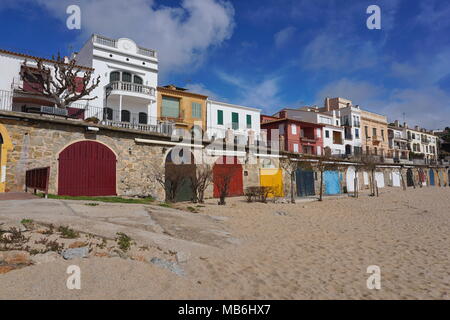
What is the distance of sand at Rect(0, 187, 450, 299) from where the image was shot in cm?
398

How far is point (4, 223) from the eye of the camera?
19.3 ft

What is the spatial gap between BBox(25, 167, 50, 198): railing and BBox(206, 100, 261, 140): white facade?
19552 millimetres

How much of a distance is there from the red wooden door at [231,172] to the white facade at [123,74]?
951 cm

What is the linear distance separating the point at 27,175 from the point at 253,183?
50.4 ft

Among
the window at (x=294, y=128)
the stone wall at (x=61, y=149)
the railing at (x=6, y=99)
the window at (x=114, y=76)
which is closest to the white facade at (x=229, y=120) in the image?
the window at (x=294, y=128)

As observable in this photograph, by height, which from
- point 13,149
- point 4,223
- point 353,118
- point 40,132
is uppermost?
point 353,118

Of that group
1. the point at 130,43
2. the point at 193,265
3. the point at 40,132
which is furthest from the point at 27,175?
the point at 130,43

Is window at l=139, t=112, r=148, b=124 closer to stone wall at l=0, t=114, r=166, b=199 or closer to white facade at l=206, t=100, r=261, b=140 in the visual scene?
white facade at l=206, t=100, r=261, b=140

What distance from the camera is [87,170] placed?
47.3 feet

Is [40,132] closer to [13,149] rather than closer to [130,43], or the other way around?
[13,149]

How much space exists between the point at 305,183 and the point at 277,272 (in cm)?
2188

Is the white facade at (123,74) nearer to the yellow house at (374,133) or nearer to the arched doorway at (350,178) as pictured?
the arched doorway at (350,178)

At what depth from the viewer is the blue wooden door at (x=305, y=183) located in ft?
84.6
